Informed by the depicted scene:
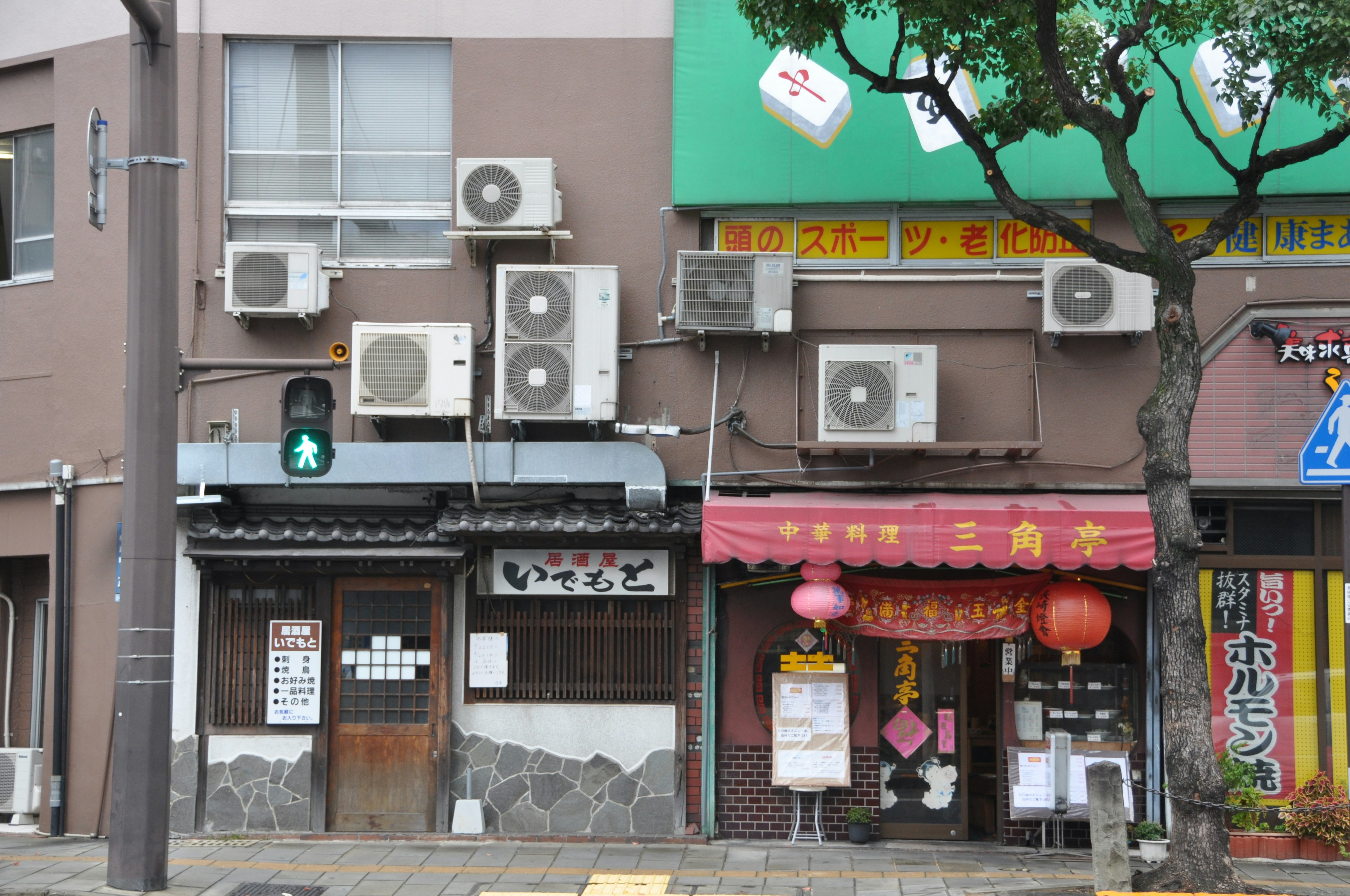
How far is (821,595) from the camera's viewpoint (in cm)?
1113

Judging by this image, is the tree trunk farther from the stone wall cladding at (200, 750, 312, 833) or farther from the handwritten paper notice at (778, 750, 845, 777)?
the stone wall cladding at (200, 750, 312, 833)

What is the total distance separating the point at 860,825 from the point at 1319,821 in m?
4.19

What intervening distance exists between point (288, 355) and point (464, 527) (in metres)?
2.82

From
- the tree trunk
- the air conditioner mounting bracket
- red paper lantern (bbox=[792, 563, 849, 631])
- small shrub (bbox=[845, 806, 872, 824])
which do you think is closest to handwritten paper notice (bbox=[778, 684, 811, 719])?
red paper lantern (bbox=[792, 563, 849, 631])

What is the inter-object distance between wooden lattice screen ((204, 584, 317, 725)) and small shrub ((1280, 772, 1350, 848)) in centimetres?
969

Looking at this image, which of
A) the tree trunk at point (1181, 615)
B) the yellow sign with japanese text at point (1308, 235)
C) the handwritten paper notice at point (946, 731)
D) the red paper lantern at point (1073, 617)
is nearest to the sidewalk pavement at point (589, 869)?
the tree trunk at point (1181, 615)

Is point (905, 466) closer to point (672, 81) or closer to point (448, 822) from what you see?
point (672, 81)

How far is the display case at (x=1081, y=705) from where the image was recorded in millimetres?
11898

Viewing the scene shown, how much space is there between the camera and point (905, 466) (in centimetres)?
1195

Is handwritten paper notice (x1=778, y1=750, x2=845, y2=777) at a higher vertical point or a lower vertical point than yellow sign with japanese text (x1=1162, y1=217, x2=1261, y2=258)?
lower

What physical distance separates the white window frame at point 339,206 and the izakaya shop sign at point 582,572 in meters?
3.32

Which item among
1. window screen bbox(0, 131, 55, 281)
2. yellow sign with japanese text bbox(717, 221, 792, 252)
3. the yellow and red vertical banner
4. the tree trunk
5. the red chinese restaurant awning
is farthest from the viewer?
window screen bbox(0, 131, 55, 281)

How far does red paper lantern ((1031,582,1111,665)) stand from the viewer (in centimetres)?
1095

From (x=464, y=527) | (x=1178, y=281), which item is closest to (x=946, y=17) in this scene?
(x=1178, y=281)
